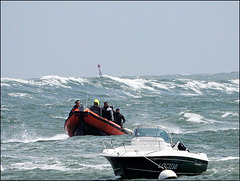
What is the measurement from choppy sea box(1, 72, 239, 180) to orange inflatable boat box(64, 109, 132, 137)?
2.00ft

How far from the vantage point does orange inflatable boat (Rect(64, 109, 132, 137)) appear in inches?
928

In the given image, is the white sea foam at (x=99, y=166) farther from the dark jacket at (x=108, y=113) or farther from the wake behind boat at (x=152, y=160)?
the dark jacket at (x=108, y=113)

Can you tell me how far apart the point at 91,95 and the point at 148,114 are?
1910 centimetres

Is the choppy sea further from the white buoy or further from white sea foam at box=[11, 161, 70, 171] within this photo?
the white buoy

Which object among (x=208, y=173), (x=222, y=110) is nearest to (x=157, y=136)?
(x=208, y=173)

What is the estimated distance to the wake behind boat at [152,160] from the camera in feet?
45.1

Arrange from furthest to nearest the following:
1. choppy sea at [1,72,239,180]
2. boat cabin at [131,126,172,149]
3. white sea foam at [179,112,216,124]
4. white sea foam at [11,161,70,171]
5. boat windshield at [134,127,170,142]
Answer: white sea foam at [179,112,216,124] → white sea foam at [11,161,70,171] → choppy sea at [1,72,239,180] → boat windshield at [134,127,170,142] → boat cabin at [131,126,172,149]

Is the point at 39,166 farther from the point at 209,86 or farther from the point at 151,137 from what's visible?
the point at 209,86

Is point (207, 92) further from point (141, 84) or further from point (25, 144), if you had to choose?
point (25, 144)

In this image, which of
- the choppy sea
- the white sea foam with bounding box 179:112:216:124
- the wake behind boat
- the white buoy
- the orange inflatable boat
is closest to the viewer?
the white buoy

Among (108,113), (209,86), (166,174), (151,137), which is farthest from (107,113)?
(209,86)

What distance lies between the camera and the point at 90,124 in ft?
77.7

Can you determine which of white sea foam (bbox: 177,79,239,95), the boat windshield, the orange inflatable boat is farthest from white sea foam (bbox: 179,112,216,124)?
white sea foam (bbox: 177,79,239,95)

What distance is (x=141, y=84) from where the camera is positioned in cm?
6962
